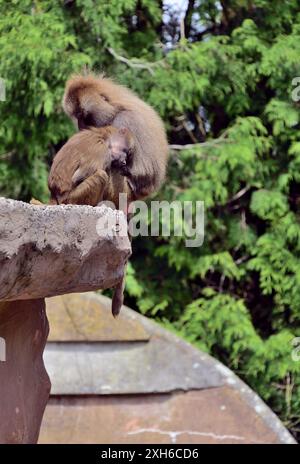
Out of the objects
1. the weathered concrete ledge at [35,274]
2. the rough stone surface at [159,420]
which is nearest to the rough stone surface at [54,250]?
the weathered concrete ledge at [35,274]

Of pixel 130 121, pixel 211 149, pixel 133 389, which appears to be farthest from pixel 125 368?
pixel 130 121

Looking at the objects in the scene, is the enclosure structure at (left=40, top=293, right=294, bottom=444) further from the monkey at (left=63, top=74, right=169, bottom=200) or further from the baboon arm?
the baboon arm

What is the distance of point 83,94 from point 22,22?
→ 2.98 metres

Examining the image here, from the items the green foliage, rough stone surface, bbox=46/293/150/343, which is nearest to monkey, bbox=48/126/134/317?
rough stone surface, bbox=46/293/150/343

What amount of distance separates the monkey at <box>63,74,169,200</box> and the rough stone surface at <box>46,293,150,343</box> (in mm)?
1940

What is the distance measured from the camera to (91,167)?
362cm

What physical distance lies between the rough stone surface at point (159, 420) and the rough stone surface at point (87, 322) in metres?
0.37

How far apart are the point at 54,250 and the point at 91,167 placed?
116cm

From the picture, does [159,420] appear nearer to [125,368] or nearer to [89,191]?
[125,368]

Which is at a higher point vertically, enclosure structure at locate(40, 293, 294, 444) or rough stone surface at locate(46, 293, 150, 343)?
rough stone surface at locate(46, 293, 150, 343)

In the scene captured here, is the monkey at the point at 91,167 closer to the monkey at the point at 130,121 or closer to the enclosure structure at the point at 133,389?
the monkey at the point at 130,121

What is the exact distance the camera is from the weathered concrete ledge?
2373 millimetres

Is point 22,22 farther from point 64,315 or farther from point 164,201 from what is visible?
point 64,315
